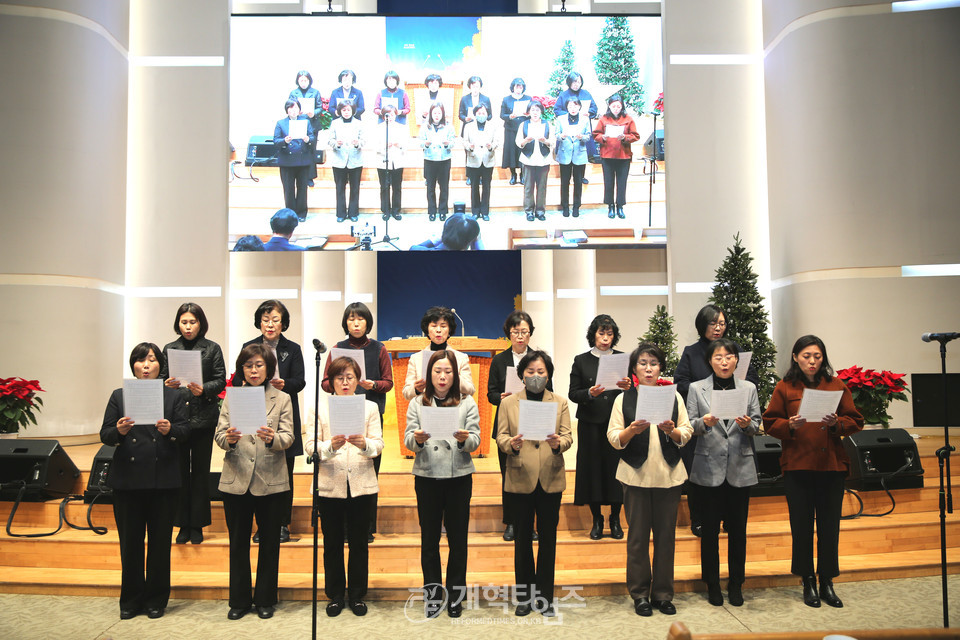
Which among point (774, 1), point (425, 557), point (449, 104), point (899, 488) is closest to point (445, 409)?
point (425, 557)

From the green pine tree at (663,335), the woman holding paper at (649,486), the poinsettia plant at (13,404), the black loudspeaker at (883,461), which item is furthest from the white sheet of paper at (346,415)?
the green pine tree at (663,335)

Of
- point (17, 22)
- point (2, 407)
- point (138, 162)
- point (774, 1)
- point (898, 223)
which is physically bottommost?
point (2, 407)

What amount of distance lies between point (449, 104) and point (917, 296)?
5164 mm

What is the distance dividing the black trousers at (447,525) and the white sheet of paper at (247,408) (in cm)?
87

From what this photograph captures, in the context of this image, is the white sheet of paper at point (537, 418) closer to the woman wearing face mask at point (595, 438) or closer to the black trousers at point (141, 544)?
the woman wearing face mask at point (595, 438)

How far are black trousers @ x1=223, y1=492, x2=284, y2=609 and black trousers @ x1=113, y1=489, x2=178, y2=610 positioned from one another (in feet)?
1.18

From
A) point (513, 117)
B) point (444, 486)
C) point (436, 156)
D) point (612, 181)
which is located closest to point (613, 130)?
point (612, 181)

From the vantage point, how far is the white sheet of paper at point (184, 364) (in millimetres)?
4102

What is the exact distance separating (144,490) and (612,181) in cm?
587

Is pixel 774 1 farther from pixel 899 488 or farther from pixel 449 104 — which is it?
pixel 899 488

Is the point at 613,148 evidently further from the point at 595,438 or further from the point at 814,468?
the point at 814,468

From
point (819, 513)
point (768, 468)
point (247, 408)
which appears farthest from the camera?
point (768, 468)

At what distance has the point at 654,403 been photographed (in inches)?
146

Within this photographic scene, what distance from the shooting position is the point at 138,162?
8.02 metres
